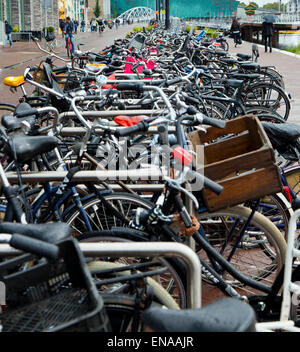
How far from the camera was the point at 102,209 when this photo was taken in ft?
10.5

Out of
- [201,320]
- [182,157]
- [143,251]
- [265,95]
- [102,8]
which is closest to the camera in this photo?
[201,320]

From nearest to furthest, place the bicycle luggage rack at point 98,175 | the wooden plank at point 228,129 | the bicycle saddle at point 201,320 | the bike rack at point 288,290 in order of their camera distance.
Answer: the bicycle saddle at point 201,320, the bike rack at point 288,290, the bicycle luggage rack at point 98,175, the wooden plank at point 228,129

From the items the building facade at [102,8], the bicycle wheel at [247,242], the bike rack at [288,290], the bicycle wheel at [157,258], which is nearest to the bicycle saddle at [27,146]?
the bicycle wheel at [157,258]

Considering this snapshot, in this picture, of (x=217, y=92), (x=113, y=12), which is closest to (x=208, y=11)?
(x=113, y=12)

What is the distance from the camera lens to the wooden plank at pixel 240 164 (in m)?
2.87

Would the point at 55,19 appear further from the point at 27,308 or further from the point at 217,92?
the point at 27,308

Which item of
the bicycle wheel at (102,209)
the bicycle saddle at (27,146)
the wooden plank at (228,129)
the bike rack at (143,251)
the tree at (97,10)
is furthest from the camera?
the tree at (97,10)

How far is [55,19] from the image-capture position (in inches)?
2211

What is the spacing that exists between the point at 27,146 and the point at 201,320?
1.61 meters

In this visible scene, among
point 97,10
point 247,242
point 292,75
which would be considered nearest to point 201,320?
point 247,242

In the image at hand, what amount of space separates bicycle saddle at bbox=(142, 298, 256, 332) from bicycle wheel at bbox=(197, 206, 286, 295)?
5.25 feet
